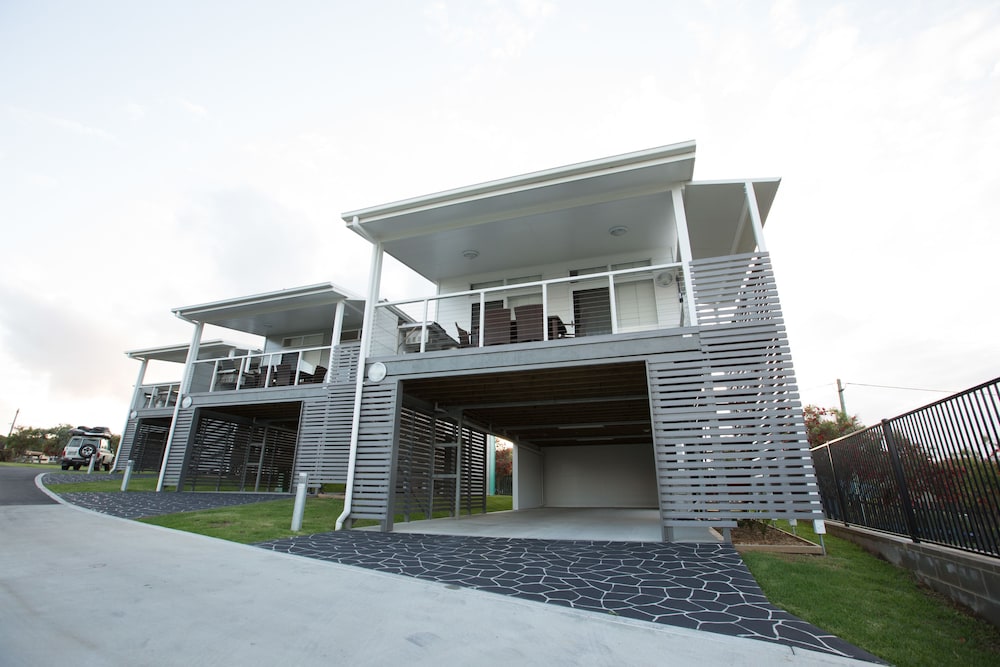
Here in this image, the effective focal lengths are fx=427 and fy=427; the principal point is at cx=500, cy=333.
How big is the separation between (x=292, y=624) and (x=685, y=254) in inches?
268

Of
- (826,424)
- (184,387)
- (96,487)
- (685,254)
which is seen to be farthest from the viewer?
(826,424)

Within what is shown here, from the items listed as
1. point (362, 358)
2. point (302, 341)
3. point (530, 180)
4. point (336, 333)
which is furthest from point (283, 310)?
point (530, 180)

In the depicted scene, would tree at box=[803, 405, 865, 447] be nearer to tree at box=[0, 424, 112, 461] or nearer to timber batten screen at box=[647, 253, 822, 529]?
timber batten screen at box=[647, 253, 822, 529]

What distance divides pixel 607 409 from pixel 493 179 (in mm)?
5929

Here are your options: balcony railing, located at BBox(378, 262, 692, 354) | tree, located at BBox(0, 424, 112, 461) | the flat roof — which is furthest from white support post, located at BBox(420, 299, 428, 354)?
tree, located at BBox(0, 424, 112, 461)

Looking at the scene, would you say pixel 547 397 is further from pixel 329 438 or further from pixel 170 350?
pixel 170 350

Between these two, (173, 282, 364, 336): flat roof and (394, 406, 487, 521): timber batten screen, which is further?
(173, 282, 364, 336): flat roof

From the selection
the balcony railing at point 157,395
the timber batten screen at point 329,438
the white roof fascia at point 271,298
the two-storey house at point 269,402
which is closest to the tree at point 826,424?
the timber batten screen at point 329,438

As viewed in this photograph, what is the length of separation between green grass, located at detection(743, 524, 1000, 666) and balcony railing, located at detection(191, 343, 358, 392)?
35.8ft

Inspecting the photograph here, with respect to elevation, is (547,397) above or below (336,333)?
below

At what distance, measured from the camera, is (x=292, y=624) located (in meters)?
2.56

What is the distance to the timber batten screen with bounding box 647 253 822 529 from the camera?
5.48m

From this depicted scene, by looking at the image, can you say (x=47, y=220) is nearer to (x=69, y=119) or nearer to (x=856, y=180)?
(x=69, y=119)

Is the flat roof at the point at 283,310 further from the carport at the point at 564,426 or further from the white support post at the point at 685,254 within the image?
the white support post at the point at 685,254
